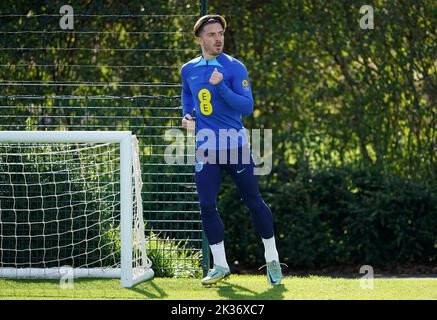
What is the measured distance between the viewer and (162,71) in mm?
9961

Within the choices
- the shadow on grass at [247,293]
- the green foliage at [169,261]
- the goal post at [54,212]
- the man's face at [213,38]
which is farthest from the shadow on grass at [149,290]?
the man's face at [213,38]

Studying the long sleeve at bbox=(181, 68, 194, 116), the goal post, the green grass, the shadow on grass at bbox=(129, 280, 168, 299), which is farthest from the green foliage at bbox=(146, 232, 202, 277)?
the long sleeve at bbox=(181, 68, 194, 116)

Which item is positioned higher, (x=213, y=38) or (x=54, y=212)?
(x=213, y=38)

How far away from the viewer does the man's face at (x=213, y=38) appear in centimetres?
661

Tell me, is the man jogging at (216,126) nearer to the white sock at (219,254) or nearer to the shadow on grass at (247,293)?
the white sock at (219,254)

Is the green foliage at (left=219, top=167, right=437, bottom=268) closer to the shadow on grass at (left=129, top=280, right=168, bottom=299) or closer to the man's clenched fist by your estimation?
the shadow on grass at (left=129, top=280, right=168, bottom=299)

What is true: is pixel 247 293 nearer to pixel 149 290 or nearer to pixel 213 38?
pixel 149 290

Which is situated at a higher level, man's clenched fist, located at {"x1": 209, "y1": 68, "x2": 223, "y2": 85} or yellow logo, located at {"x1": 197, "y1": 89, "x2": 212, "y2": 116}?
man's clenched fist, located at {"x1": 209, "y1": 68, "x2": 223, "y2": 85}

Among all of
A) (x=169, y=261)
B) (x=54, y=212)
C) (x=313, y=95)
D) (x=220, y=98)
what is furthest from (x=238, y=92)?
(x=313, y=95)

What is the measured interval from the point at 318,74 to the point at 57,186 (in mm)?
3554

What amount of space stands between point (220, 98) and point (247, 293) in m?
1.36

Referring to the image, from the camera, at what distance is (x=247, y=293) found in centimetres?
638

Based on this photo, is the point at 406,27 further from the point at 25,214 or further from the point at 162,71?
the point at 25,214

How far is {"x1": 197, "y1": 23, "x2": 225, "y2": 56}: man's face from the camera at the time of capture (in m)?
6.61
